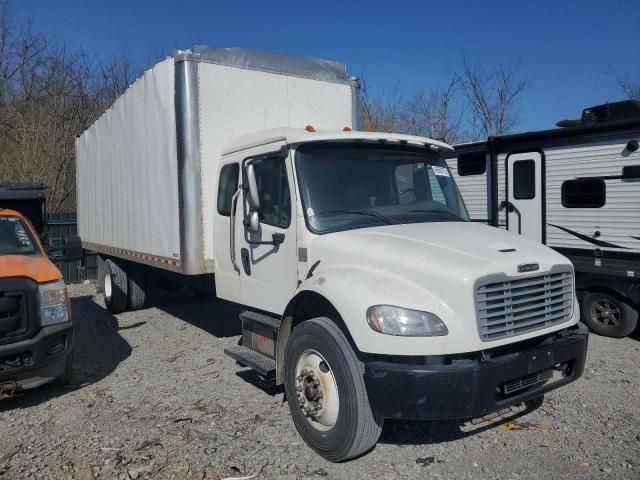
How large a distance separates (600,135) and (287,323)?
18.2ft

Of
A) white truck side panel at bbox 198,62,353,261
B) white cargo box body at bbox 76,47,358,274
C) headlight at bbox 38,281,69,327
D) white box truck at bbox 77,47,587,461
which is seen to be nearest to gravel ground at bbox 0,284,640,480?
white box truck at bbox 77,47,587,461

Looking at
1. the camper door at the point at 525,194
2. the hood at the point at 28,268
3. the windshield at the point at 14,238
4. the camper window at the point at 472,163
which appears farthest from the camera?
the camper window at the point at 472,163

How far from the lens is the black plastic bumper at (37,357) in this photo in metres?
4.93

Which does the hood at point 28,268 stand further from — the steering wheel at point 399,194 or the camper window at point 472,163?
the camper window at point 472,163

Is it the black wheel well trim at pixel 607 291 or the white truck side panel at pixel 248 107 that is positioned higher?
the white truck side panel at pixel 248 107

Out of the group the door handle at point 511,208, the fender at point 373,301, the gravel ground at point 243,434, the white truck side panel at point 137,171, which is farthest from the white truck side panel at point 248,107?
the door handle at point 511,208

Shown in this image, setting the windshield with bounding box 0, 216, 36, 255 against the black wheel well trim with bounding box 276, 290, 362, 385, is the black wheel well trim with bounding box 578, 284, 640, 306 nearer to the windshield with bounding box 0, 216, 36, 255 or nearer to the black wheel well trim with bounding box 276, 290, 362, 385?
the black wheel well trim with bounding box 276, 290, 362, 385

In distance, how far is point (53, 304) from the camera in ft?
17.5

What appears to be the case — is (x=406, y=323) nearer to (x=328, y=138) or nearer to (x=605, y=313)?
(x=328, y=138)

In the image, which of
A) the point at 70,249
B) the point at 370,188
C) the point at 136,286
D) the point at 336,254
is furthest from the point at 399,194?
the point at 136,286

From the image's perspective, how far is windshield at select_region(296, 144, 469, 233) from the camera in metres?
4.55

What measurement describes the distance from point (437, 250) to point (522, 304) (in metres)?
0.68

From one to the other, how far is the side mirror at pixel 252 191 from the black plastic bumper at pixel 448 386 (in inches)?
71.8

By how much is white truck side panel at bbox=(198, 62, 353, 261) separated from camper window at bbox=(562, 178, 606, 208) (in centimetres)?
345
